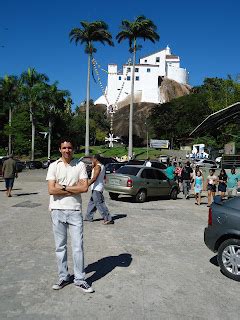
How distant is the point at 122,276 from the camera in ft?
18.9

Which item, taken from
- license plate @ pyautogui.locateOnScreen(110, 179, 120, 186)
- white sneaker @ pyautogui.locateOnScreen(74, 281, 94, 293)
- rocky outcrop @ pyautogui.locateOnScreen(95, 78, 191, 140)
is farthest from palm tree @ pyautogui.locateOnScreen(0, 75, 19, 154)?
white sneaker @ pyautogui.locateOnScreen(74, 281, 94, 293)

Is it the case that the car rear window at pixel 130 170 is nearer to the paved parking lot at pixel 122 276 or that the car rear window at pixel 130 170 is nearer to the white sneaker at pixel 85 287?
the paved parking lot at pixel 122 276

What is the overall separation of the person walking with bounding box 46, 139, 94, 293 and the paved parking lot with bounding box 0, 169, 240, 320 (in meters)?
0.24

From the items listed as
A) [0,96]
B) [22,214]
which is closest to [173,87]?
[0,96]

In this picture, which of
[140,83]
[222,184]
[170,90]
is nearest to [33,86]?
[222,184]

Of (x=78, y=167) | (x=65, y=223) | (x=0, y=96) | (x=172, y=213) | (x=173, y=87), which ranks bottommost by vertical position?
(x=172, y=213)

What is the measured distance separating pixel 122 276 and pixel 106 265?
1.96 feet

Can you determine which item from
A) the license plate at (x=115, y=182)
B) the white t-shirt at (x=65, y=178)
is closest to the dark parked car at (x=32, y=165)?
the license plate at (x=115, y=182)

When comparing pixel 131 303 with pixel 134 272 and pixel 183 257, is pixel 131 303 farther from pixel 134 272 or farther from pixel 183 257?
pixel 183 257

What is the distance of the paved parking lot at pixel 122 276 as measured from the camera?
14.7 ft

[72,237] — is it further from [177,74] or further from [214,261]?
[177,74]

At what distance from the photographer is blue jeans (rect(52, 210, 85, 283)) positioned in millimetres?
4953

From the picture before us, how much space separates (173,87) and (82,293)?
118700 mm

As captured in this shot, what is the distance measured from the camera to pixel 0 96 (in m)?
68.8
